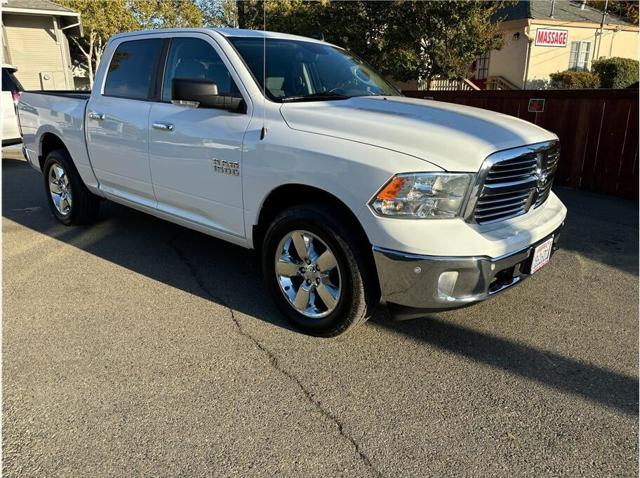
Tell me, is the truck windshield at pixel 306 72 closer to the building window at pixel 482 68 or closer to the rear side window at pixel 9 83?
the rear side window at pixel 9 83

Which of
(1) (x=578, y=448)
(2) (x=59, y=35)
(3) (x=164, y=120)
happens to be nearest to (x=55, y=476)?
(1) (x=578, y=448)

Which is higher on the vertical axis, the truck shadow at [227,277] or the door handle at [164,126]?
the door handle at [164,126]

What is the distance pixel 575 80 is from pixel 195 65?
72.8ft

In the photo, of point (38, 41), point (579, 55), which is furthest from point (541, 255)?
point (579, 55)

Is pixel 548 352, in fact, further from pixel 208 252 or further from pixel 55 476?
pixel 208 252

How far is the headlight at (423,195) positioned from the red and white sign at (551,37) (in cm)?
2123

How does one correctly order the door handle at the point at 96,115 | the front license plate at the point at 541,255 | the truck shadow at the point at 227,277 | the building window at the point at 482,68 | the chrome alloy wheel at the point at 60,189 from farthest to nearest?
the building window at the point at 482,68 < the chrome alloy wheel at the point at 60,189 < the door handle at the point at 96,115 < the front license plate at the point at 541,255 < the truck shadow at the point at 227,277

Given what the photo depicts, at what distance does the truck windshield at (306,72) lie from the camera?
3.68 m

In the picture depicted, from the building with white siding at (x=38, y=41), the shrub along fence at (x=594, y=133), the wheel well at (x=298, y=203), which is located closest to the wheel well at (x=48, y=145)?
the wheel well at (x=298, y=203)

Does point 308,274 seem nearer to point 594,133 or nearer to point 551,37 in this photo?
point 594,133

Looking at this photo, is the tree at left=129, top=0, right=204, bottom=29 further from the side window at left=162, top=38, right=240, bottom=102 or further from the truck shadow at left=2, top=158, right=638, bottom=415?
the side window at left=162, top=38, right=240, bottom=102

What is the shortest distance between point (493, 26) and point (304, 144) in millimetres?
16204

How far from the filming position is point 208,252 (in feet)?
16.5

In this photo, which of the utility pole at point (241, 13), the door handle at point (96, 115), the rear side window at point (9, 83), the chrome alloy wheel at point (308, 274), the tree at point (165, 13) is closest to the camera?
the chrome alloy wheel at point (308, 274)
